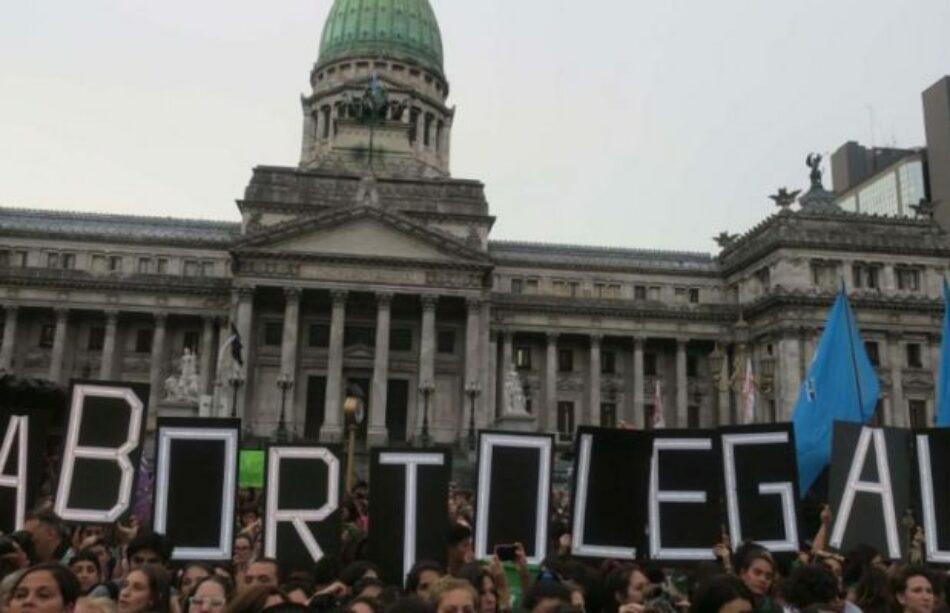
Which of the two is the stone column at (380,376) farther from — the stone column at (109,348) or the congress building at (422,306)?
the stone column at (109,348)

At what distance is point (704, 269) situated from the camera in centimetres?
6894

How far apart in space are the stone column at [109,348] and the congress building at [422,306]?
138 millimetres

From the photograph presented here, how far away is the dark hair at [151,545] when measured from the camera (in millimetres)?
10297

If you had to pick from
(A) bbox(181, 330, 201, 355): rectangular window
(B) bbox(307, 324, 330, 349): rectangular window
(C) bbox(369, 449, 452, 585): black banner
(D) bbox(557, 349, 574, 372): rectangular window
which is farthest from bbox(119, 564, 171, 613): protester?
(D) bbox(557, 349, 574, 372): rectangular window

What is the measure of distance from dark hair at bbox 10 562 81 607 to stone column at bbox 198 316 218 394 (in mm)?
54507

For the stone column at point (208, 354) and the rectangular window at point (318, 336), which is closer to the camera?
the rectangular window at point (318, 336)

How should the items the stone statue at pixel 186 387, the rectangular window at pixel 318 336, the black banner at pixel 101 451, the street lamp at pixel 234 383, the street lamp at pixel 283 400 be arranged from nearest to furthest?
the black banner at pixel 101 451, the stone statue at pixel 186 387, the street lamp at pixel 234 383, the street lamp at pixel 283 400, the rectangular window at pixel 318 336

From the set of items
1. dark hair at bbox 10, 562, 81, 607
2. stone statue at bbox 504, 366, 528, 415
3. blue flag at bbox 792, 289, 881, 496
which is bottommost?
dark hair at bbox 10, 562, 81, 607

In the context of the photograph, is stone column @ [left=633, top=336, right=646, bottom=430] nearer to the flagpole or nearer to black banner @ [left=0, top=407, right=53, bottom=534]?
the flagpole

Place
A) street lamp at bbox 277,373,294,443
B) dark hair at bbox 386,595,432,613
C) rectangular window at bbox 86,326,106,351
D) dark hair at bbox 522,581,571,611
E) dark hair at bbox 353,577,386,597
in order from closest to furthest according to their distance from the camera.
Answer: dark hair at bbox 386,595,432,613
dark hair at bbox 522,581,571,611
dark hair at bbox 353,577,386,597
street lamp at bbox 277,373,294,443
rectangular window at bbox 86,326,106,351

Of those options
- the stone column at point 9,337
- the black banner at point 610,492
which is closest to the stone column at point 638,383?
the stone column at point 9,337

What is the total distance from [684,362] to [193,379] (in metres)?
34.2

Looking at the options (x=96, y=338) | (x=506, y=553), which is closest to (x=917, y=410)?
(x=96, y=338)

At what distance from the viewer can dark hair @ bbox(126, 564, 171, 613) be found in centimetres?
809
